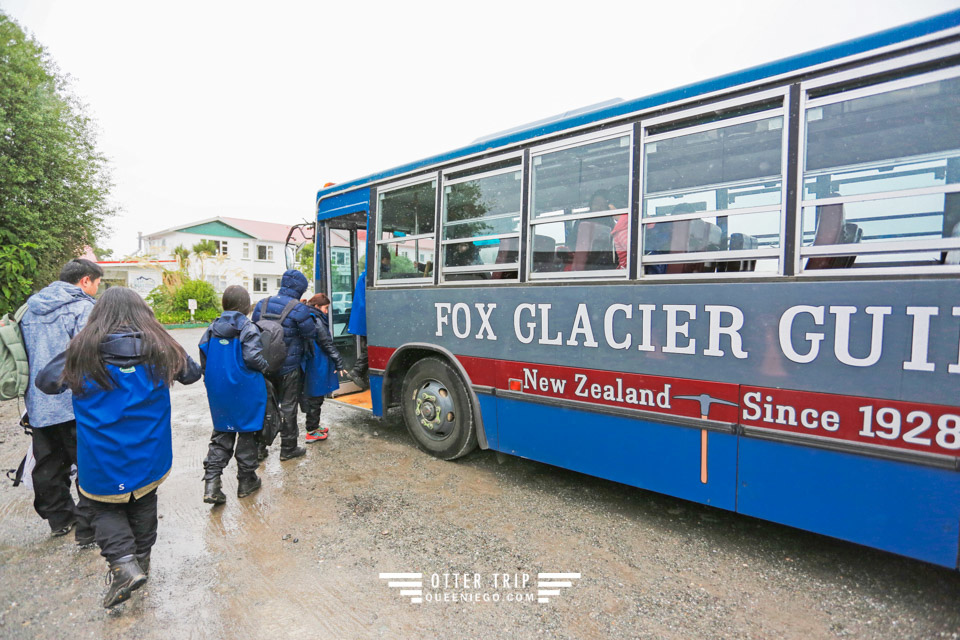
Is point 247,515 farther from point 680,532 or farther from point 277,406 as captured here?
point 680,532

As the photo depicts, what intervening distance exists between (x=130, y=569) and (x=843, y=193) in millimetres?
4506

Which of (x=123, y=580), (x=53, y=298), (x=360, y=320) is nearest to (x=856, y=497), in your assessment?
(x=123, y=580)

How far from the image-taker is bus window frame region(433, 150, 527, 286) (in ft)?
13.6

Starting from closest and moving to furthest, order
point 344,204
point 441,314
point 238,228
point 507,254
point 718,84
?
1. point 718,84
2. point 507,254
3. point 441,314
4. point 344,204
5. point 238,228

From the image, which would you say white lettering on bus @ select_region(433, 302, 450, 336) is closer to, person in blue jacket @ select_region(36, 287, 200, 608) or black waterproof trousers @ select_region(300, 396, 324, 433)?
black waterproof trousers @ select_region(300, 396, 324, 433)

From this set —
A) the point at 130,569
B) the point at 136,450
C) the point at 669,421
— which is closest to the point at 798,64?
the point at 669,421

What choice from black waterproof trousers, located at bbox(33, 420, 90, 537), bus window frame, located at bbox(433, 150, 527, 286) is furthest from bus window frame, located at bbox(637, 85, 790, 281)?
black waterproof trousers, located at bbox(33, 420, 90, 537)

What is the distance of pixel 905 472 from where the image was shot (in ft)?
8.10

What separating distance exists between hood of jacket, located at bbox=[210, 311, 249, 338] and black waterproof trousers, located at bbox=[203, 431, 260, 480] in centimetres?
83

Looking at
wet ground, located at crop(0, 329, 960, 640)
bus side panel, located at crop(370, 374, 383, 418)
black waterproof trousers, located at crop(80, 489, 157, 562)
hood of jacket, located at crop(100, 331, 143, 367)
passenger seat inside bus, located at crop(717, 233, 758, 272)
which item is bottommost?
wet ground, located at crop(0, 329, 960, 640)

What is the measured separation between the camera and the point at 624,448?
11.5 feet

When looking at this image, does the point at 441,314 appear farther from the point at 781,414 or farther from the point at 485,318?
the point at 781,414

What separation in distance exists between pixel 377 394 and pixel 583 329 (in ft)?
9.16

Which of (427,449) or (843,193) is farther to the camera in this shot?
(427,449)
